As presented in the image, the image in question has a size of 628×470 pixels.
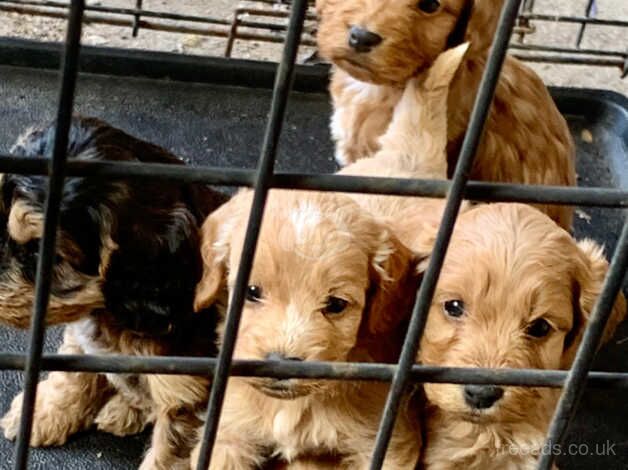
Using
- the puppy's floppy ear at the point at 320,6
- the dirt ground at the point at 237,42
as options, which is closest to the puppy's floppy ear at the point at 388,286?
the puppy's floppy ear at the point at 320,6

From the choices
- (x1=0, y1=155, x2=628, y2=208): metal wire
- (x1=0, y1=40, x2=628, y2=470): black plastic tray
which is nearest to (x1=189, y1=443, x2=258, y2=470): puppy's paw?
(x1=0, y1=155, x2=628, y2=208): metal wire

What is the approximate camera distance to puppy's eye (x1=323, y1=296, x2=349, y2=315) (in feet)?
5.84

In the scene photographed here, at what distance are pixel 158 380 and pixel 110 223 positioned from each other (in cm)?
39

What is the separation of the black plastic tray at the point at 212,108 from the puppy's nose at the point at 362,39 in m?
0.84

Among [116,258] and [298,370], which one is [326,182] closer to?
[298,370]

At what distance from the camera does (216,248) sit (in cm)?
186

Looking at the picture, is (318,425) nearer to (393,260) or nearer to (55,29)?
(393,260)

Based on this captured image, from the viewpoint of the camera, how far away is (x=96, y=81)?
352 cm

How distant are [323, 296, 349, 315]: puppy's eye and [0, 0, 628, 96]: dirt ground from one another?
2340 millimetres

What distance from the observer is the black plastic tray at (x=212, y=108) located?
3316 millimetres

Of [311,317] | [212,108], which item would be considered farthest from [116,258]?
[212,108]

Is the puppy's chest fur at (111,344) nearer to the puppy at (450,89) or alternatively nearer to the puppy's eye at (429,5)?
the puppy at (450,89)

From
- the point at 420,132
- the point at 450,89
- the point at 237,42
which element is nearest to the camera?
the point at 420,132

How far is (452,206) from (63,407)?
57.8 inches
